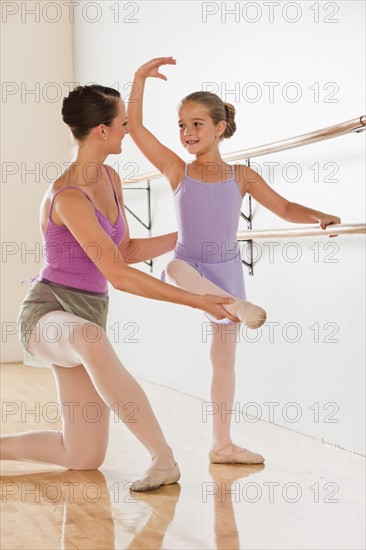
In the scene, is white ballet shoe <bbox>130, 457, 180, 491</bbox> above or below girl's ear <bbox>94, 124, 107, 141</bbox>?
below

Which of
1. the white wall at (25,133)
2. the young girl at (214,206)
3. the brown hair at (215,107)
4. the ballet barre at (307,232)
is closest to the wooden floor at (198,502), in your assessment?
the young girl at (214,206)

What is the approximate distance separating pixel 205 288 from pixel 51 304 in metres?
0.38

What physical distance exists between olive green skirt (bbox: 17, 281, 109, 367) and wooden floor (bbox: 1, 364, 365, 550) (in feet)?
1.22

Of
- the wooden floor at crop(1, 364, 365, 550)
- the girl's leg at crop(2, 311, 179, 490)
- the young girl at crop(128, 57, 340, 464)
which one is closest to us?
the wooden floor at crop(1, 364, 365, 550)

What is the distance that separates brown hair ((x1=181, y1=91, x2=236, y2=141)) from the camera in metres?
2.41

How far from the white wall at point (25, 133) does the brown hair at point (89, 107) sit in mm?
2856

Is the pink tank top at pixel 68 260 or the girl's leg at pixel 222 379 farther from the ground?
the pink tank top at pixel 68 260

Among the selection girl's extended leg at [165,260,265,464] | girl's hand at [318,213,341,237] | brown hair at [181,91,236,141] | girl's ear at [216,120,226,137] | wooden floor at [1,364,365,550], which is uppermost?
brown hair at [181,91,236,141]

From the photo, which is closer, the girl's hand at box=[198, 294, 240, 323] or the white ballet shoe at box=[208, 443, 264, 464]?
the girl's hand at box=[198, 294, 240, 323]

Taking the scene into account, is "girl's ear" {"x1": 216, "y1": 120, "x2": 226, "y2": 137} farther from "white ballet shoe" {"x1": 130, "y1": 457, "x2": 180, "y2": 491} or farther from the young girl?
"white ballet shoe" {"x1": 130, "y1": 457, "x2": 180, "y2": 491}

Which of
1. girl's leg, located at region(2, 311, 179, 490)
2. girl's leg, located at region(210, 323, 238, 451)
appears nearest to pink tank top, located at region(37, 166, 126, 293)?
girl's leg, located at region(2, 311, 179, 490)

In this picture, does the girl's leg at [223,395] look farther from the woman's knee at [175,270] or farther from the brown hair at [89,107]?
the brown hair at [89,107]

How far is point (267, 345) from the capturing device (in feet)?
10.2

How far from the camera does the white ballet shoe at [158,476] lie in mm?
2174
